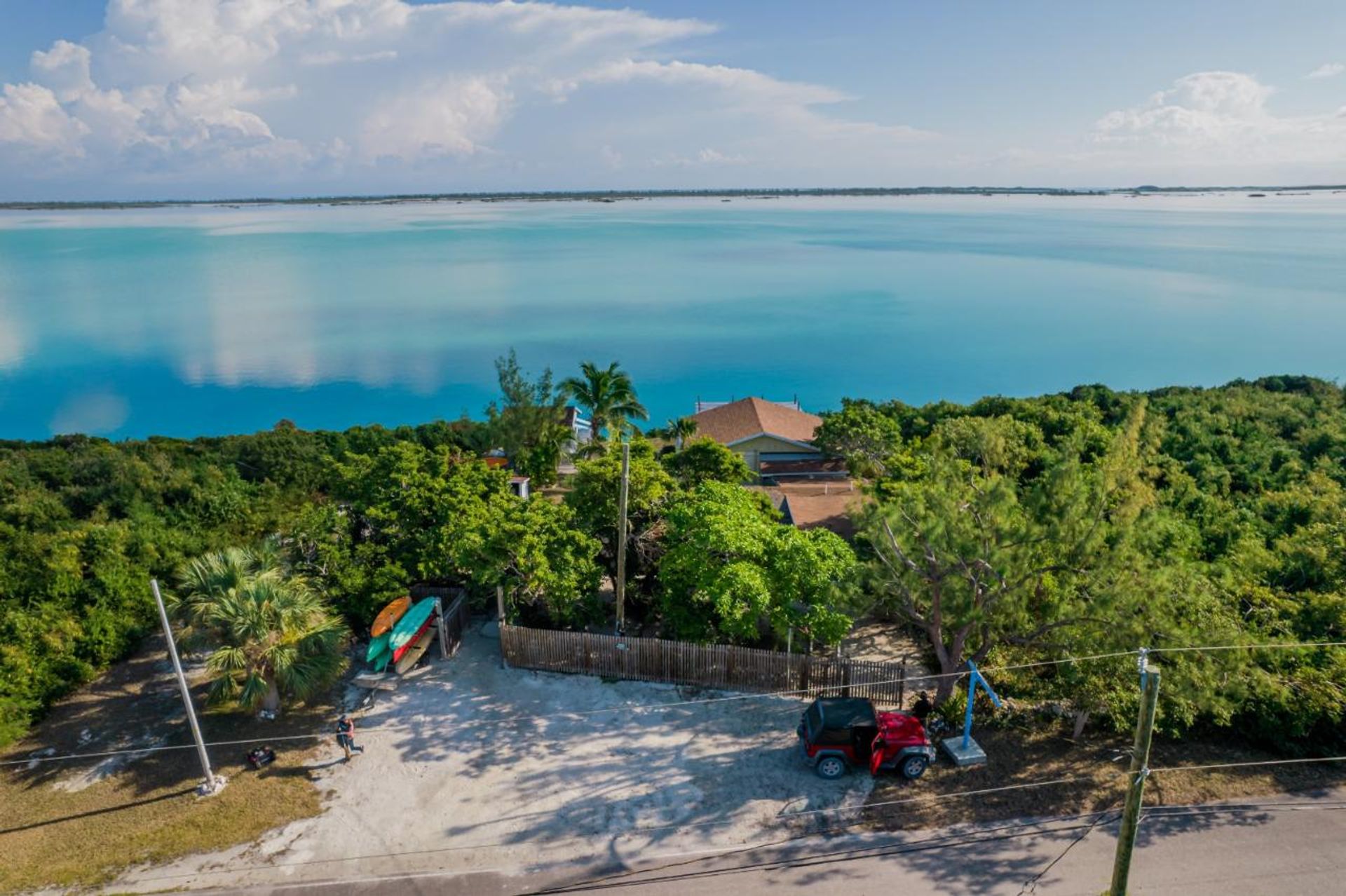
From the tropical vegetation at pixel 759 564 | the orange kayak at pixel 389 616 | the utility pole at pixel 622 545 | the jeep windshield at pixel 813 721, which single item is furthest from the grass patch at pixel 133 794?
the jeep windshield at pixel 813 721

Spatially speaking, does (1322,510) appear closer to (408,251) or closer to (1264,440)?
(1264,440)

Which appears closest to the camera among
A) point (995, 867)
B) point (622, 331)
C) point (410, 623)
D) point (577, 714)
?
point (995, 867)

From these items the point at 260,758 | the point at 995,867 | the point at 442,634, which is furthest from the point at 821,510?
the point at 260,758

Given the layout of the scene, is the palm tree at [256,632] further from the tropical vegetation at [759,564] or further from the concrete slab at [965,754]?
the concrete slab at [965,754]

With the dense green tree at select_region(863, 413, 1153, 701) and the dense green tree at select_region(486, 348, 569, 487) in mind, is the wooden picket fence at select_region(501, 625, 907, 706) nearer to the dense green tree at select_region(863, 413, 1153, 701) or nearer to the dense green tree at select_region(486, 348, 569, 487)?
the dense green tree at select_region(863, 413, 1153, 701)

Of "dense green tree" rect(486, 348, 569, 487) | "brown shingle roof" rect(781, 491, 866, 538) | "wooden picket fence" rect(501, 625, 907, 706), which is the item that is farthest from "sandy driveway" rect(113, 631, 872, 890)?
"dense green tree" rect(486, 348, 569, 487)

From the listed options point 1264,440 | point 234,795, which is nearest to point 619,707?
point 234,795

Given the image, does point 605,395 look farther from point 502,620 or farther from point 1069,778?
point 1069,778
